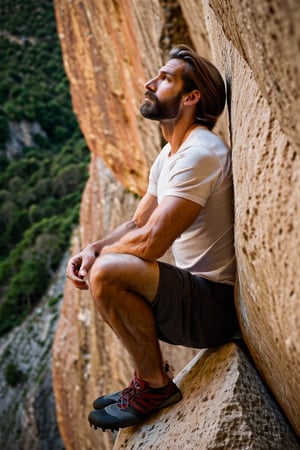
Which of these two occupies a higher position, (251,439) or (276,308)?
(276,308)

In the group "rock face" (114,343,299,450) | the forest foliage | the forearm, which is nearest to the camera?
"rock face" (114,343,299,450)

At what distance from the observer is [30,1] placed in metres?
31.2

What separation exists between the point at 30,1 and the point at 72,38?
26923 millimetres

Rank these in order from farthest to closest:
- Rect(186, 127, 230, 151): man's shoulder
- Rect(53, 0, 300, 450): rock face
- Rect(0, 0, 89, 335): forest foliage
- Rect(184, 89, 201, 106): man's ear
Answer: Rect(0, 0, 89, 335): forest foliage
Rect(184, 89, 201, 106): man's ear
Rect(186, 127, 230, 151): man's shoulder
Rect(53, 0, 300, 450): rock face

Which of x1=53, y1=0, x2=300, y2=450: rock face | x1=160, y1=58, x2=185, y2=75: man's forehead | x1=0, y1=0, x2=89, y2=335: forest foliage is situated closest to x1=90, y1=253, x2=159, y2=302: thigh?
x1=53, y1=0, x2=300, y2=450: rock face

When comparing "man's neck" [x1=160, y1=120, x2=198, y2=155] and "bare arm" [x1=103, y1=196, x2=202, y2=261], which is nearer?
"bare arm" [x1=103, y1=196, x2=202, y2=261]

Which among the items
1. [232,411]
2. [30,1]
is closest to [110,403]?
[232,411]

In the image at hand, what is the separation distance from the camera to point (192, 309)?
181 cm

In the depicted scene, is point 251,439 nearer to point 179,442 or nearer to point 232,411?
point 232,411

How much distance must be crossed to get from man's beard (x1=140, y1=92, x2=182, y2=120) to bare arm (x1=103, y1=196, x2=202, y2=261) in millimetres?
380

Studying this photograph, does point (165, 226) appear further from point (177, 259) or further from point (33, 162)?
point (33, 162)

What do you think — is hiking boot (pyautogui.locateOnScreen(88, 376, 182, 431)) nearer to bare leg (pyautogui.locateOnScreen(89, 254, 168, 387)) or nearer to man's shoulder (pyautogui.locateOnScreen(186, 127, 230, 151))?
bare leg (pyautogui.locateOnScreen(89, 254, 168, 387))

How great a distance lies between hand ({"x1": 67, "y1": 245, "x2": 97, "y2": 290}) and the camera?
184 cm

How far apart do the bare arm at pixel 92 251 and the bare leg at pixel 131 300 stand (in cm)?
18
